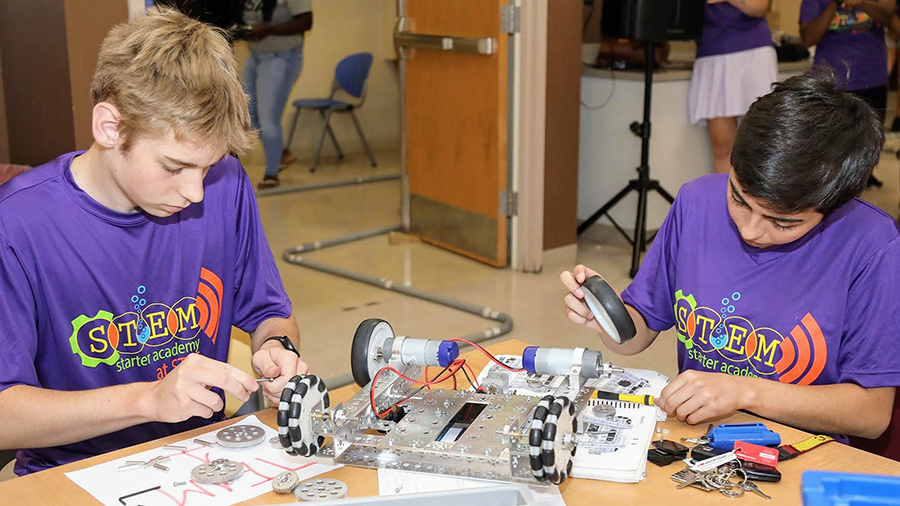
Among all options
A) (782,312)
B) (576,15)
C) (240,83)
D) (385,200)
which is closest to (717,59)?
→ (576,15)

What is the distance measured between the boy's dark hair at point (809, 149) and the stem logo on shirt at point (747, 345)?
0.80 ft

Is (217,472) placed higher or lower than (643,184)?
higher

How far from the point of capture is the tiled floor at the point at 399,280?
11.7 feet

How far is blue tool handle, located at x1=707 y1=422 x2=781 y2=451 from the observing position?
136cm

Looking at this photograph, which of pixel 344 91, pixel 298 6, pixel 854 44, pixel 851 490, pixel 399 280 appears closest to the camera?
pixel 851 490

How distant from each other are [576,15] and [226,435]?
11.1 feet

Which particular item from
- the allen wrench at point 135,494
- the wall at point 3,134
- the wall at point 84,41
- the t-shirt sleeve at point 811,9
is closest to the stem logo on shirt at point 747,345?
the allen wrench at point 135,494

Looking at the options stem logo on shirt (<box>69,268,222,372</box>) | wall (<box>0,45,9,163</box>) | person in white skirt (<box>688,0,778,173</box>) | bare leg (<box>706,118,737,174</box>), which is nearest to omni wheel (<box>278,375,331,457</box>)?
stem logo on shirt (<box>69,268,222,372</box>)

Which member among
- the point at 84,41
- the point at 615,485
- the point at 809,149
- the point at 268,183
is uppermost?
the point at 84,41

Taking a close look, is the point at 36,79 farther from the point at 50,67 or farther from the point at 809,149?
the point at 809,149

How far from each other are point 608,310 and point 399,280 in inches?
118

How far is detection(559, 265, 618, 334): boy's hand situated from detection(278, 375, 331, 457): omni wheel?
1.53 feet

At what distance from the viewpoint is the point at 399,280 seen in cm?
436

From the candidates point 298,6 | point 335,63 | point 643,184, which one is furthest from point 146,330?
point 335,63
